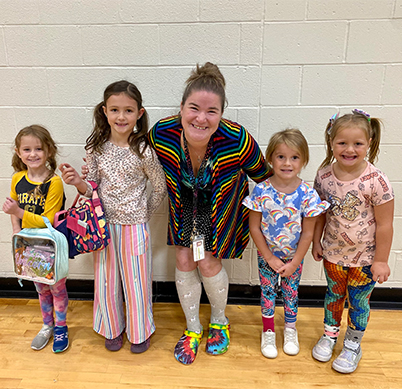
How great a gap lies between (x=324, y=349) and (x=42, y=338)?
1.51 metres

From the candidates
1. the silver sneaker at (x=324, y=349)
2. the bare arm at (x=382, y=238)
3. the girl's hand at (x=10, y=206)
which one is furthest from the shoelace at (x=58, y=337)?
the bare arm at (x=382, y=238)

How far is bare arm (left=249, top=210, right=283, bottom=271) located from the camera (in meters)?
1.66

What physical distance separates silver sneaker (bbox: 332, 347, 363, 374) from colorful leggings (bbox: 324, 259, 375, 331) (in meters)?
0.12

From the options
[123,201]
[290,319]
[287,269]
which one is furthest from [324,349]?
[123,201]

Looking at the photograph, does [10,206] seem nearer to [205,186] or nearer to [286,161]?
[205,186]

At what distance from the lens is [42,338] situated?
184 cm

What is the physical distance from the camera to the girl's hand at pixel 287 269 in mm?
1646

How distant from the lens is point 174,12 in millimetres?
1774

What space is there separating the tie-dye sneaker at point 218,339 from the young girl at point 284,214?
21 centimetres

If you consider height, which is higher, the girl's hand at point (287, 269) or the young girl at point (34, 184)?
the young girl at point (34, 184)

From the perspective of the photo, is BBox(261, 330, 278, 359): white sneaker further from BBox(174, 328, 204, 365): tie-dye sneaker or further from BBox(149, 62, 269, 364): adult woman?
BBox(174, 328, 204, 365): tie-dye sneaker

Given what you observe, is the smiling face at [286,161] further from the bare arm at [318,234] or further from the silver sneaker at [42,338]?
the silver sneaker at [42,338]

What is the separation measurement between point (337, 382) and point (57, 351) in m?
1.43

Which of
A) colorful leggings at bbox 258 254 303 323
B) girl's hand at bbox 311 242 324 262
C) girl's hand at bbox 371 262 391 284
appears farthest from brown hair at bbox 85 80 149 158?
girl's hand at bbox 371 262 391 284
